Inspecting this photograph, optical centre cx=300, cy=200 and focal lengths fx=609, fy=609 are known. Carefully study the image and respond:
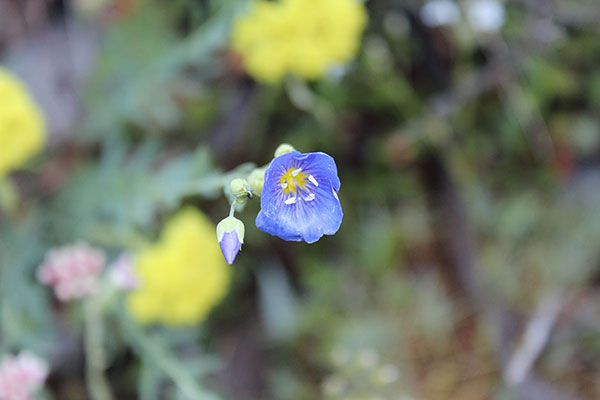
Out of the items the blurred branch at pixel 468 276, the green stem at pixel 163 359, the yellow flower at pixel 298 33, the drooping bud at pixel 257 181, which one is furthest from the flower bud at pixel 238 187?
the blurred branch at pixel 468 276

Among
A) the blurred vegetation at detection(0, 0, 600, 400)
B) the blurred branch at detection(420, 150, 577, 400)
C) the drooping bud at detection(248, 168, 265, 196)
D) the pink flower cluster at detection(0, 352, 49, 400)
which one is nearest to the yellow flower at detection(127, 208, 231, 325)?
the blurred vegetation at detection(0, 0, 600, 400)

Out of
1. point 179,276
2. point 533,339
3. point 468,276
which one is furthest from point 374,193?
point 179,276

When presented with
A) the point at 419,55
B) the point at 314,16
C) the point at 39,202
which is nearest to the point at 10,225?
the point at 39,202

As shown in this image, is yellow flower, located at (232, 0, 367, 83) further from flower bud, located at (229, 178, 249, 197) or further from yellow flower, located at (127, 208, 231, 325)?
flower bud, located at (229, 178, 249, 197)

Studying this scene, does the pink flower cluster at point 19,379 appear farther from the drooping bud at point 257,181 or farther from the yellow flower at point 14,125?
the drooping bud at point 257,181

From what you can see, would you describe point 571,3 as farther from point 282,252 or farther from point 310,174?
point 310,174

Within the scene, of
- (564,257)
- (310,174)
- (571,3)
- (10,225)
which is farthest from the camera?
(571,3)
